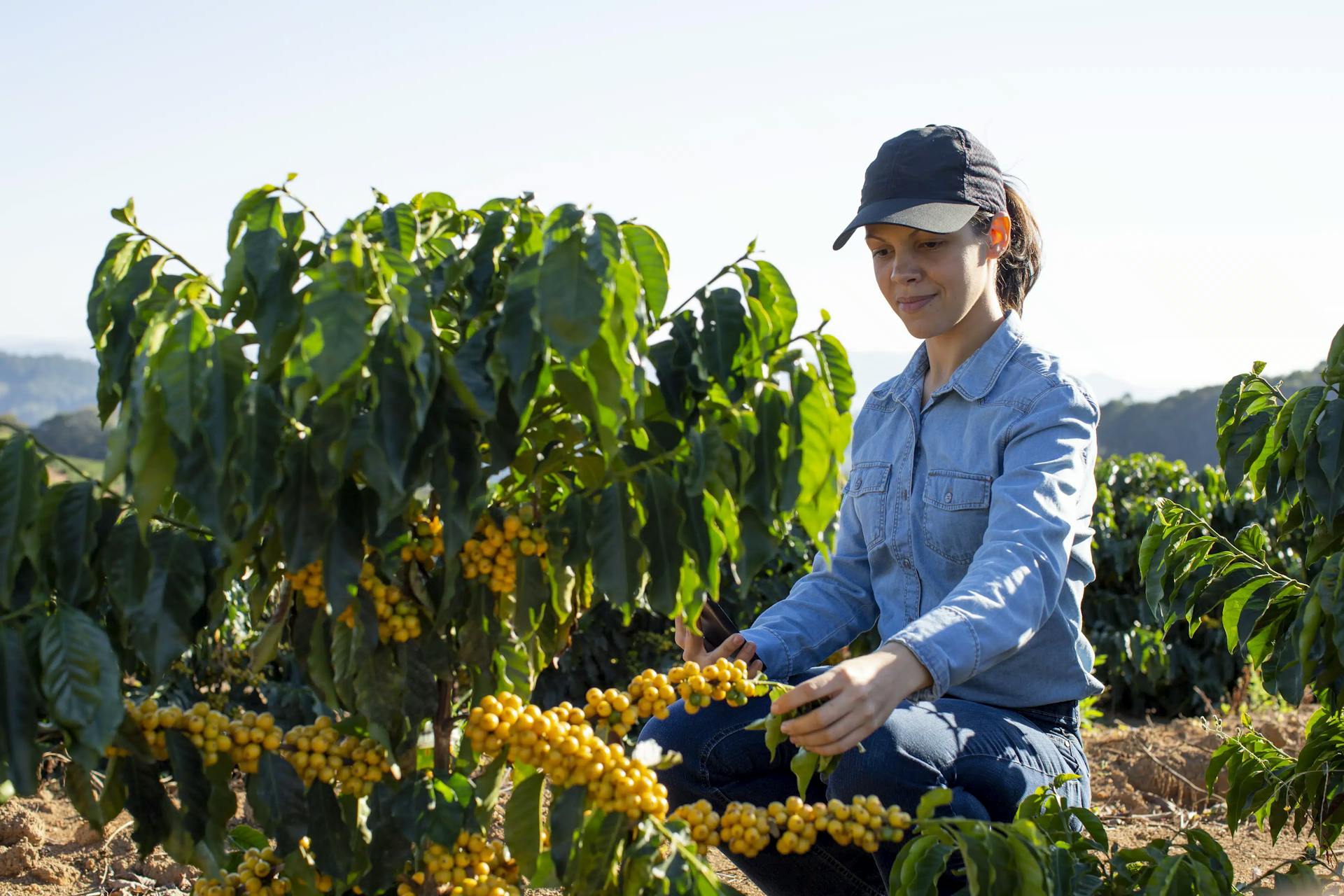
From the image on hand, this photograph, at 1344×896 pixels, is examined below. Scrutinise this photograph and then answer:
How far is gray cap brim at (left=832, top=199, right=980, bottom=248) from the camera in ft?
8.65

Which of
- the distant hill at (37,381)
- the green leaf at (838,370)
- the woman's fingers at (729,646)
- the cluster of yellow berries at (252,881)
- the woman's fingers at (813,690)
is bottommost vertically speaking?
the distant hill at (37,381)

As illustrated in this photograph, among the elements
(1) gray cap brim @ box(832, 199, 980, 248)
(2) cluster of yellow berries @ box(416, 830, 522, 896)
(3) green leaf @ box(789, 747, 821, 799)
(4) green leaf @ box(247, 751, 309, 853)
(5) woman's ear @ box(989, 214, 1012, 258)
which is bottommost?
(2) cluster of yellow berries @ box(416, 830, 522, 896)

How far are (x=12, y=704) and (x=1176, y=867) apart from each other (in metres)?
1.77

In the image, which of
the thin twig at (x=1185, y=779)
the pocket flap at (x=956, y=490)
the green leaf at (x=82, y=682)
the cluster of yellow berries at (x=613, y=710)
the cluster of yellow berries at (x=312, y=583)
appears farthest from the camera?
the thin twig at (x=1185, y=779)

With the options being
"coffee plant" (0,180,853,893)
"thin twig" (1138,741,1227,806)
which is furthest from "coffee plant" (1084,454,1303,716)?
"coffee plant" (0,180,853,893)

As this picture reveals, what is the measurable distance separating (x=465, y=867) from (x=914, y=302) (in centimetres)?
160

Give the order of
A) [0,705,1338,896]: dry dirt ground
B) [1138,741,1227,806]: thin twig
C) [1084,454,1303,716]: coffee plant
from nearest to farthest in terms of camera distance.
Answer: [0,705,1338,896]: dry dirt ground < [1138,741,1227,806]: thin twig < [1084,454,1303,716]: coffee plant

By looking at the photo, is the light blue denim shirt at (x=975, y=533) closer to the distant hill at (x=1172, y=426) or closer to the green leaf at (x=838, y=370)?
the green leaf at (x=838, y=370)

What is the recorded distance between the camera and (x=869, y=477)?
3012 millimetres

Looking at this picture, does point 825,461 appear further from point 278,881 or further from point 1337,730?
point 1337,730

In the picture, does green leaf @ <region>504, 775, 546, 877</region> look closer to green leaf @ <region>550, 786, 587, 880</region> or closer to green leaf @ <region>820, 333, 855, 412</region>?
green leaf @ <region>550, 786, 587, 880</region>

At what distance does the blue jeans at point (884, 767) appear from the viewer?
7.90 feet

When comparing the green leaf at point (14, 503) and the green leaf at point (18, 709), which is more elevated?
the green leaf at point (14, 503)

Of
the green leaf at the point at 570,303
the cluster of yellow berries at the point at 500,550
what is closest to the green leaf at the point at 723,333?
the green leaf at the point at 570,303
